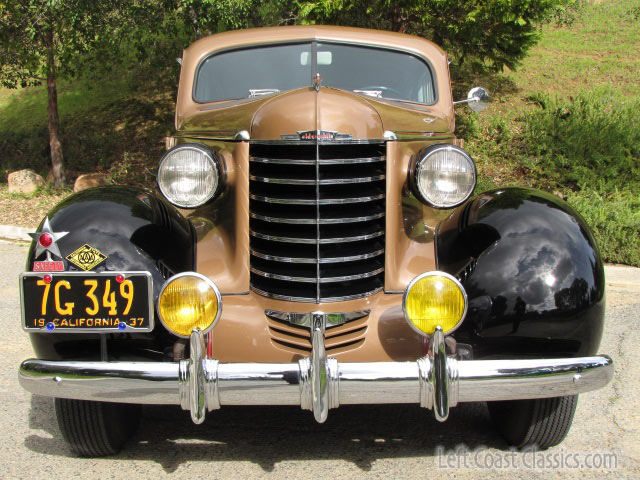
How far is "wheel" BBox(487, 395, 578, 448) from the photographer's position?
296cm

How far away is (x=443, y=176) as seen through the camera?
9.70 feet

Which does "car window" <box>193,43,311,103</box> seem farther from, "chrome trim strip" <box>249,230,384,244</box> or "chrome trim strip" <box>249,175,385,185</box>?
"chrome trim strip" <box>249,230,384,244</box>

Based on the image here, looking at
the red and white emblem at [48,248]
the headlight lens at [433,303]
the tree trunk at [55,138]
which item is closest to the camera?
the headlight lens at [433,303]

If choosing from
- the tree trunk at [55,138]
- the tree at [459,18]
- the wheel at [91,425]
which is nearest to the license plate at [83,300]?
the wheel at [91,425]

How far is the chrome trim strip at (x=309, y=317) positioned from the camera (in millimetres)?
2824

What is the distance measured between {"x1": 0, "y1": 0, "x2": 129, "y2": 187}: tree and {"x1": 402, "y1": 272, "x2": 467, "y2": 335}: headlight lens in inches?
281

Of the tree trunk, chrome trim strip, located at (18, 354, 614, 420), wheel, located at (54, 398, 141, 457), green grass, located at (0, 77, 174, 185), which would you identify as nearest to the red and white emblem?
chrome trim strip, located at (18, 354, 614, 420)

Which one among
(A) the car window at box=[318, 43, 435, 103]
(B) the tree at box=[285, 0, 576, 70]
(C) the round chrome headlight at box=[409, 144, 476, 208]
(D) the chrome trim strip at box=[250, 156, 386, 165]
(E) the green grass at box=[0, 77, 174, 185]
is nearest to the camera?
(D) the chrome trim strip at box=[250, 156, 386, 165]

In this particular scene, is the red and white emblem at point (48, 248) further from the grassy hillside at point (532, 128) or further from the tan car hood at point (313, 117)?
the grassy hillside at point (532, 128)

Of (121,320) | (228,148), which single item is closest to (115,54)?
(228,148)

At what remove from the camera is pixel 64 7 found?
27.4 ft

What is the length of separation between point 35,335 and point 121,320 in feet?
1.41

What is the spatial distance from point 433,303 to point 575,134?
26.2ft

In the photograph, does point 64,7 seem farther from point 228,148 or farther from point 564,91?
point 564,91
